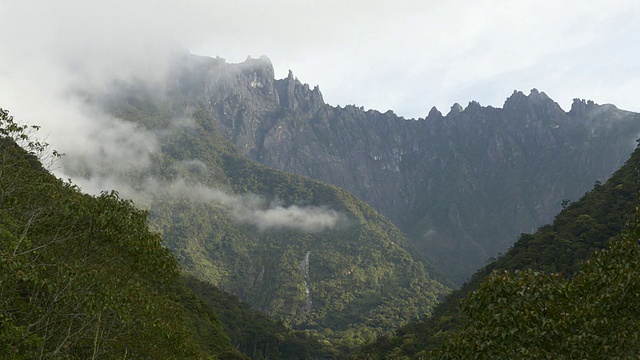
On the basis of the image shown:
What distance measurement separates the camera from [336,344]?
131000mm

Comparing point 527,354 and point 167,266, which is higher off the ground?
point 527,354

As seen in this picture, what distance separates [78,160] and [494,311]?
223 metres

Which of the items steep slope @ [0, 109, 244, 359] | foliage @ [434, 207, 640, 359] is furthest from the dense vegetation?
steep slope @ [0, 109, 244, 359]

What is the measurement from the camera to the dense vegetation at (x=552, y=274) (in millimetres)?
9969

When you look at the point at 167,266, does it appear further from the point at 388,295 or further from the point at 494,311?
the point at 388,295

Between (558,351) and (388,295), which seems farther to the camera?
(388,295)

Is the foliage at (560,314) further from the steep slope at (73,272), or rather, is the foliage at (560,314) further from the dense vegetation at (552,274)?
the steep slope at (73,272)

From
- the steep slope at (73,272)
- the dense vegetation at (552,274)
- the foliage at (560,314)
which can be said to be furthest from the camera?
the steep slope at (73,272)

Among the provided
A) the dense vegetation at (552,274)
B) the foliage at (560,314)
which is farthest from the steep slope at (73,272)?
the dense vegetation at (552,274)

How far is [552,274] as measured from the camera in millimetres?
10969

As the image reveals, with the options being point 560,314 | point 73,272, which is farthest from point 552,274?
point 73,272

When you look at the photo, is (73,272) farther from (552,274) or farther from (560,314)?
(552,274)

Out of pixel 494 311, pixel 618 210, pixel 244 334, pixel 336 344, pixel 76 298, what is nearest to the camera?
pixel 494 311

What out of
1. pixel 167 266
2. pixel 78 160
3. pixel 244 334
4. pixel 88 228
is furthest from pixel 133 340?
pixel 78 160
